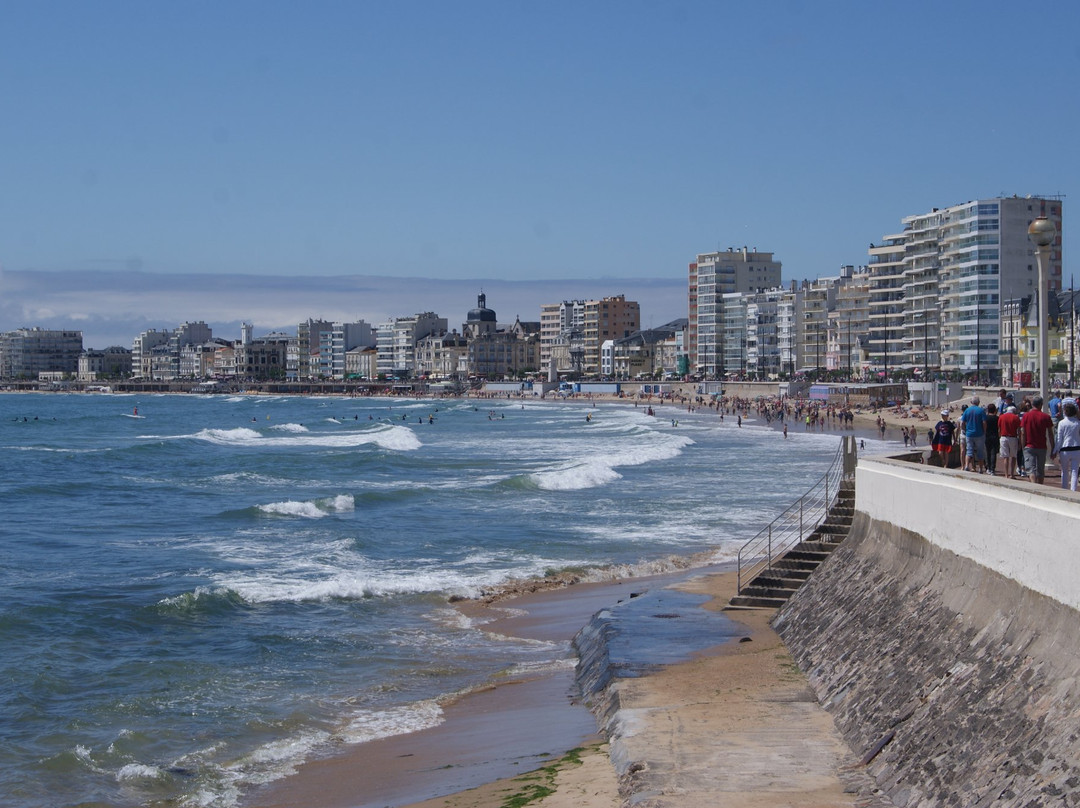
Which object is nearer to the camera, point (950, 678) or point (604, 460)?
point (950, 678)

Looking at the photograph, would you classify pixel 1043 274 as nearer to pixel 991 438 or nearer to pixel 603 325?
pixel 991 438

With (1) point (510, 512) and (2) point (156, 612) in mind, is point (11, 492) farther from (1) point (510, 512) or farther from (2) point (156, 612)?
(2) point (156, 612)

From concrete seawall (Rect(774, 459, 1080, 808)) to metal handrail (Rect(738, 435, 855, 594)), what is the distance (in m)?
3.25

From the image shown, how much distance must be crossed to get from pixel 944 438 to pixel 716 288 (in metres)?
151

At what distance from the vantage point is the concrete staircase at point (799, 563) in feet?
50.3

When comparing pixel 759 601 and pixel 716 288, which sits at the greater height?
pixel 716 288

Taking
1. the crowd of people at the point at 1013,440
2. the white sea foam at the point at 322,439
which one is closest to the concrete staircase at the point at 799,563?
the crowd of people at the point at 1013,440

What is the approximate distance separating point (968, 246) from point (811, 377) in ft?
106

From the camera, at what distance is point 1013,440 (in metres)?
12.4

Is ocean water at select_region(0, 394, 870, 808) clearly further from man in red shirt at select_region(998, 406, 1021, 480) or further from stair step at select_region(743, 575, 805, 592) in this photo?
man in red shirt at select_region(998, 406, 1021, 480)

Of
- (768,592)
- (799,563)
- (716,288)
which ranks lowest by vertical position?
(768,592)

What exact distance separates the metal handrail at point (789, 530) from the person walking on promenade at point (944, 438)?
1.11 metres

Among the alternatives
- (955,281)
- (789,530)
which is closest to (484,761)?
(789,530)

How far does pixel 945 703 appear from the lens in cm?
848
